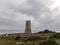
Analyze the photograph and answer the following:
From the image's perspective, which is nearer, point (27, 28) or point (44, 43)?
point (44, 43)

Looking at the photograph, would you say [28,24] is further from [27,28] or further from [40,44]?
[40,44]

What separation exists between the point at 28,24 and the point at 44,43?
30835mm

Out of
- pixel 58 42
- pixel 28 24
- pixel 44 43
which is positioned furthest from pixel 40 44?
pixel 28 24

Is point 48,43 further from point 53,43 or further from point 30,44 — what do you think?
point 30,44

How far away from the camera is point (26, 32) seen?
59.6 meters

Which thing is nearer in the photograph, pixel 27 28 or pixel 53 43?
pixel 53 43

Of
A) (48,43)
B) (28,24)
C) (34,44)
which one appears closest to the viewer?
(48,43)

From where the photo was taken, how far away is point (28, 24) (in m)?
58.6

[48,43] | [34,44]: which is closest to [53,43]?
[48,43]

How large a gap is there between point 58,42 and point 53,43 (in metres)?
1.35

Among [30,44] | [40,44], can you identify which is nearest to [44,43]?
[40,44]

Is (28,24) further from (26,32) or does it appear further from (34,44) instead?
(34,44)

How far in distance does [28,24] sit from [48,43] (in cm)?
3148

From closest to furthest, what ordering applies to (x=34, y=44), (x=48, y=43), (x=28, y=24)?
(x=48, y=43) → (x=34, y=44) → (x=28, y=24)
